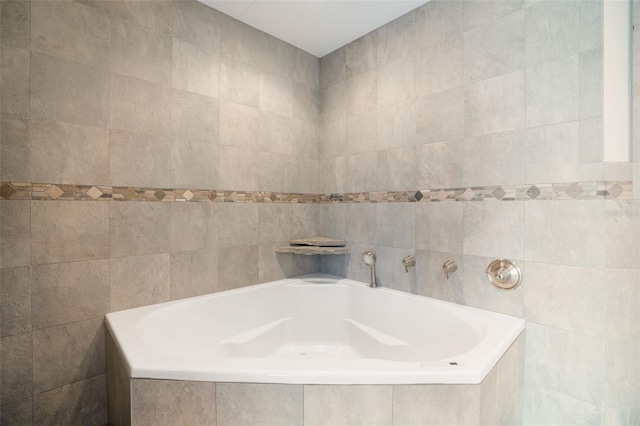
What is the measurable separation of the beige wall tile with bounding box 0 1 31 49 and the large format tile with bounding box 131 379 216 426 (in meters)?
1.48

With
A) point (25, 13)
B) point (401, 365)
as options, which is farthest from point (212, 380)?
point (25, 13)

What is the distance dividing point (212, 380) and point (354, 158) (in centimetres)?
172

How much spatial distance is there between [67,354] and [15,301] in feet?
1.08

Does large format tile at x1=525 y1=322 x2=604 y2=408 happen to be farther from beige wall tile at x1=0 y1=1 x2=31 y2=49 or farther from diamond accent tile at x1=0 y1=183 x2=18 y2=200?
beige wall tile at x1=0 y1=1 x2=31 y2=49

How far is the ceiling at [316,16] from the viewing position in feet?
6.08

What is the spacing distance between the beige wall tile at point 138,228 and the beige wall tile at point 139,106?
16.3 inches

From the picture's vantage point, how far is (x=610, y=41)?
0.63 m

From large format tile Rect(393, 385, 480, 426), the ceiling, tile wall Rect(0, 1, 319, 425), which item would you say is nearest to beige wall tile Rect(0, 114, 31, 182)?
tile wall Rect(0, 1, 319, 425)

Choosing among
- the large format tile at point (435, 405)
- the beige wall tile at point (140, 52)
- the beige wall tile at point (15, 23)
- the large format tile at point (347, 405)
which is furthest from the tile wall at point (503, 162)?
the beige wall tile at point (15, 23)

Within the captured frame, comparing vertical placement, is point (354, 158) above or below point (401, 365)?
above

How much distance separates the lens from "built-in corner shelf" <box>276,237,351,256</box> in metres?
2.18

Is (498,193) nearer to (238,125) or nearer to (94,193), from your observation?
(238,125)

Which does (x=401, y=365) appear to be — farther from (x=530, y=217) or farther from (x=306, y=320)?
(x=306, y=320)

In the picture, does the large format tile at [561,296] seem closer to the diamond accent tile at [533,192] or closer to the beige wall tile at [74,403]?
the diamond accent tile at [533,192]
